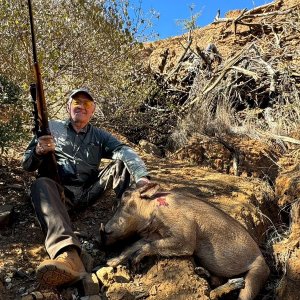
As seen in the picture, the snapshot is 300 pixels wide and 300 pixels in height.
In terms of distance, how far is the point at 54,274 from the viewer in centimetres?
351

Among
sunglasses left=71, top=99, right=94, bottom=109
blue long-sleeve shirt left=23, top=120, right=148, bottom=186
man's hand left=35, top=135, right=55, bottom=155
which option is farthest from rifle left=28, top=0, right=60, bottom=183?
sunglasses left=71, top=99, right=94, bottom=109

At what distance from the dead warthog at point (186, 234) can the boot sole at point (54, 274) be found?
0.55 metres

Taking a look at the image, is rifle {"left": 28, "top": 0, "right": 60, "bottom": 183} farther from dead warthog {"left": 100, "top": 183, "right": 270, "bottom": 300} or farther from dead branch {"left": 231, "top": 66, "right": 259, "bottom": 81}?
dead branch {"left": 231, "top": 66, "right": 259, "bottom": 81}

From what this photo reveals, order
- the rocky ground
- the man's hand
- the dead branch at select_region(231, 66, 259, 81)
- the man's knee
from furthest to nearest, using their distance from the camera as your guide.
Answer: the dead branch at select_region(231, 66, 259, 81) < the man's hand < the man's knee < the rocky ground

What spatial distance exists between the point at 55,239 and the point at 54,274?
1.33 ft

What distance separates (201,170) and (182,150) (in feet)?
2.59

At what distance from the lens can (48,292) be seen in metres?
3.54

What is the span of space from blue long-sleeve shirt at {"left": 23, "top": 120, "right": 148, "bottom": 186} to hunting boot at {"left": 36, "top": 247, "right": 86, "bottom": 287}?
113 cm

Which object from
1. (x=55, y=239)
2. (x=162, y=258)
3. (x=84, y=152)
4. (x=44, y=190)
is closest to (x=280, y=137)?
(x=84, y=152)

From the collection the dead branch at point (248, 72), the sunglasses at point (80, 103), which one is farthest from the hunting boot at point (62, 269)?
the dead branch at point (248, 72)

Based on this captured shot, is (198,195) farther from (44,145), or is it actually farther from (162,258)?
(44,145)

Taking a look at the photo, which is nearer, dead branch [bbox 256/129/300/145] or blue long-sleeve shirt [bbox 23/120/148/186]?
blue long-sleeve shirt [bbox 23/120/148/186]

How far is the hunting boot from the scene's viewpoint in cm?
348

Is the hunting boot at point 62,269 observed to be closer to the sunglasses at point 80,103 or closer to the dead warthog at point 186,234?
the dead warthog at point 186,234
